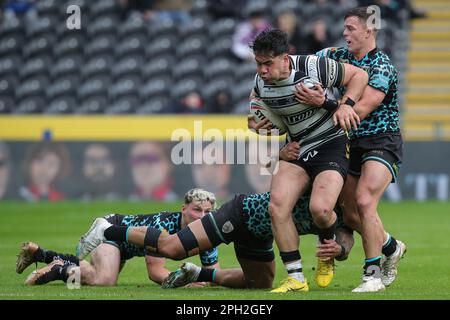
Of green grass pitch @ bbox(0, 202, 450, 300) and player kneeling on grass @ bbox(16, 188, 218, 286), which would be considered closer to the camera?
green grass pitch @ bbox(0, 202, 450, 300)

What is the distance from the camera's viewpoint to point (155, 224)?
33.8ft

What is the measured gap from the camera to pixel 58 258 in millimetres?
10562

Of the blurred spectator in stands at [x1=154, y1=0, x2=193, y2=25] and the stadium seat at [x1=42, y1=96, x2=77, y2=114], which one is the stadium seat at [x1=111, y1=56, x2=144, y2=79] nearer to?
the stadium seat at [x1=42, y1=96, x2=77, y2=114]

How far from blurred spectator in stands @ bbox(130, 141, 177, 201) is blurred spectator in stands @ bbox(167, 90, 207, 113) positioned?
58.5 inches

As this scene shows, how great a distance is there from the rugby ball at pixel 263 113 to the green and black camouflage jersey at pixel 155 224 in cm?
134

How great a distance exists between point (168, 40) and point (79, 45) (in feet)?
6.90

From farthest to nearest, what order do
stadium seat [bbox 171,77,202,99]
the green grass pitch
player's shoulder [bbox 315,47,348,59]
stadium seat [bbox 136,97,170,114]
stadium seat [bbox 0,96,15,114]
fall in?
stadium seat [bbox 0,96,15,114]
stadium seat [bbox 171,77,202,99]
stadium seat [bbox 136,97,170,114]
player's shoulder [bbox 315,47,348,59]
the green grass pitch

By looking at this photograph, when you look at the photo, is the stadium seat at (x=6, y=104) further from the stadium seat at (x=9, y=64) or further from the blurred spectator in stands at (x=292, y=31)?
the blurred spectator in stands at (x=292, y=31)

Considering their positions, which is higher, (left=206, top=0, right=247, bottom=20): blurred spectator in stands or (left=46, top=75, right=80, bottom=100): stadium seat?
(left=206, top=0, right=247, bottom=20): blurred spectator in stands

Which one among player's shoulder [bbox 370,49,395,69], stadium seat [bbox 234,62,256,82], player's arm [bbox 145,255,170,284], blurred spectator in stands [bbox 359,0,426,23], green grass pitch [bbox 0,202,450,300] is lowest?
green grass pitch [bbox 0,202,450,300]

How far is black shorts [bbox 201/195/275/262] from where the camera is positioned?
31.4 feet

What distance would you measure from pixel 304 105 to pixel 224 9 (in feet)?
50.2

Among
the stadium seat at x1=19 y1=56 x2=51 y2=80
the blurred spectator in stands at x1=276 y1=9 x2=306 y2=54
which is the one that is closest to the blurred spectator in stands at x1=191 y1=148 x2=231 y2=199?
the blurred spectator in stands at x1=276 y1=9 x2=306 y2=54

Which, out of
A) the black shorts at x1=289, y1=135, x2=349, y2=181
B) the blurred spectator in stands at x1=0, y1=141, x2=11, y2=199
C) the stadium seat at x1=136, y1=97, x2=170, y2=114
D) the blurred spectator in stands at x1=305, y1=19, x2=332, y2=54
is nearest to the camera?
the black shorts at x1=289, y1=135, x2=349, y2=181
